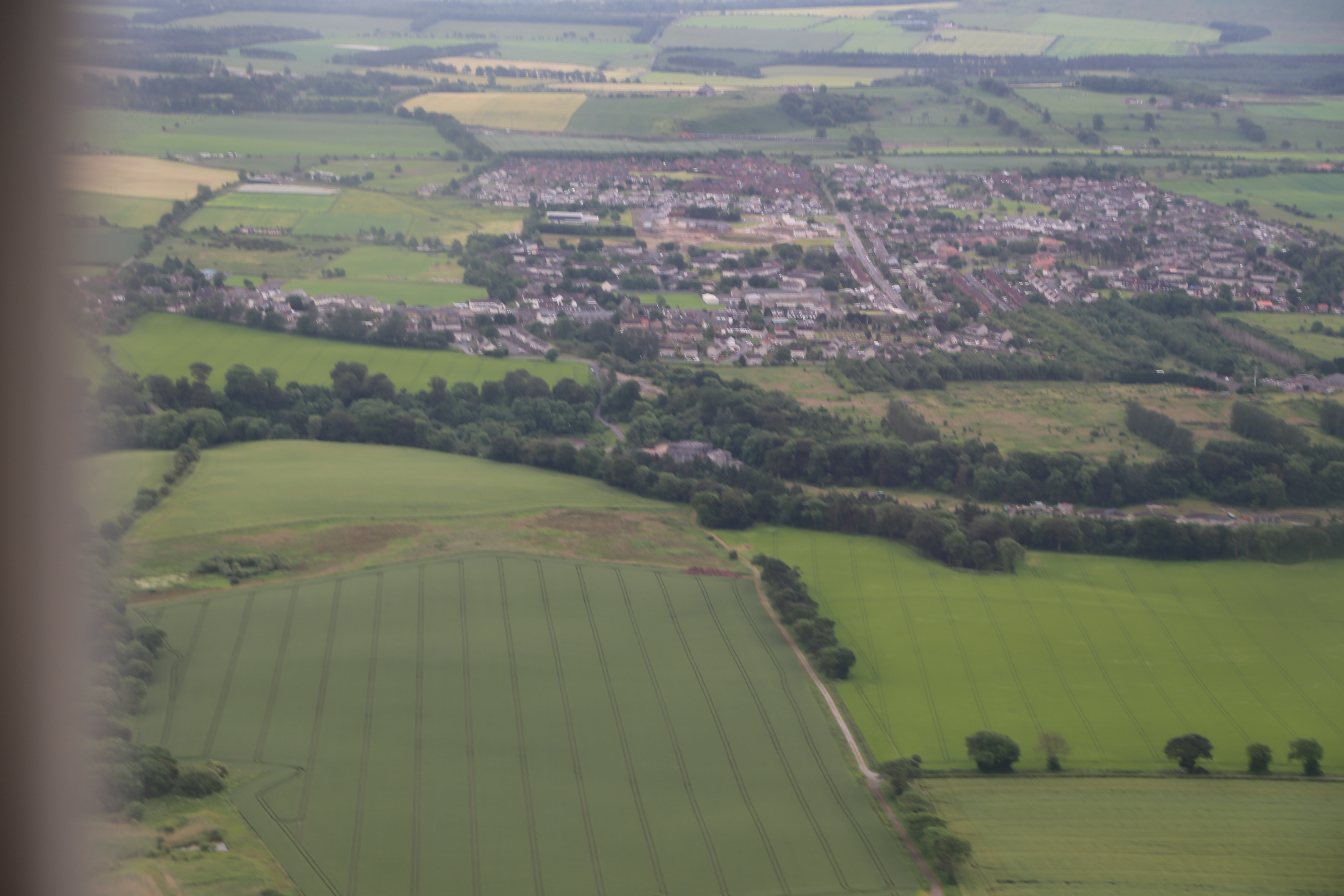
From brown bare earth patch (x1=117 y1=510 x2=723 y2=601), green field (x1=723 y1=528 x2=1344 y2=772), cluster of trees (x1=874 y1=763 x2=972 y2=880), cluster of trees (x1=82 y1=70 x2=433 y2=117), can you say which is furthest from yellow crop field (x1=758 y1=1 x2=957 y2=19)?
cluster of trees (x1=874 y1=763 x2=972 y2=880)

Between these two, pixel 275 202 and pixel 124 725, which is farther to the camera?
pixel 275 202

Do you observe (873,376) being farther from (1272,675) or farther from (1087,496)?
(1272,675)

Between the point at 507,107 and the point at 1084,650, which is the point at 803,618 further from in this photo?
the point at 507,107

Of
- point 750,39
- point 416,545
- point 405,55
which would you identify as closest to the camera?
point 416,545

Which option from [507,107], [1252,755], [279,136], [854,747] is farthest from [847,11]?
[854,747]

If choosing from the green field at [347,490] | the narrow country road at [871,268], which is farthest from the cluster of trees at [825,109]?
the green field at [347,490]

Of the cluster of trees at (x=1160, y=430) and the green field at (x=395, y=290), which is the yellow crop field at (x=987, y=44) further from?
the cluster of trees at (x=1160, y=430)
